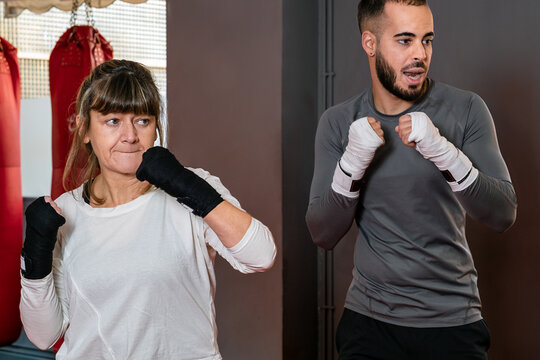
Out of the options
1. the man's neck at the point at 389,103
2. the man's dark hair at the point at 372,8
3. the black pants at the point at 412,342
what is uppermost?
the man's dark hair at the point at 372,8

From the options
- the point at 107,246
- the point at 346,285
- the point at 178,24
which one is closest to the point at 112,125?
the point at 107,246

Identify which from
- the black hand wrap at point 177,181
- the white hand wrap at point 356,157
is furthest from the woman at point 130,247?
the white hand wrap at point 356,157

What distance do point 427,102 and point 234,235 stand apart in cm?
71

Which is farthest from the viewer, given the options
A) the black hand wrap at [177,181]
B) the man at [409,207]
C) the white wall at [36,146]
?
the white wall at [36,146]

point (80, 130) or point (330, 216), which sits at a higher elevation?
point (80, 130)

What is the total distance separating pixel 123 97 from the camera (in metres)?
1.45

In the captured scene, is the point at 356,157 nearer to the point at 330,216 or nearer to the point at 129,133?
the point at 330,216

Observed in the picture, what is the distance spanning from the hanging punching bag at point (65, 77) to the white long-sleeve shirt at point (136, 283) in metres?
1.63

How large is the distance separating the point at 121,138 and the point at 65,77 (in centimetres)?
176

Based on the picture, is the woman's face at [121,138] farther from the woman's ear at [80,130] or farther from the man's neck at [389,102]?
the man's neck at [389,102]

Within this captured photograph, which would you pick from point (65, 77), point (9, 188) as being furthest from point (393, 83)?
point (9, 188)

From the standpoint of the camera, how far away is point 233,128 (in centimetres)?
269

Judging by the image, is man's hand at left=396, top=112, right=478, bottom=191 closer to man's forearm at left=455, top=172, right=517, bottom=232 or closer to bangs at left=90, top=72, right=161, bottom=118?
man's forearm at left=455, top=172, right=517, bottom=232

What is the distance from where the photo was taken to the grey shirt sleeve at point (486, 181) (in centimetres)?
146
